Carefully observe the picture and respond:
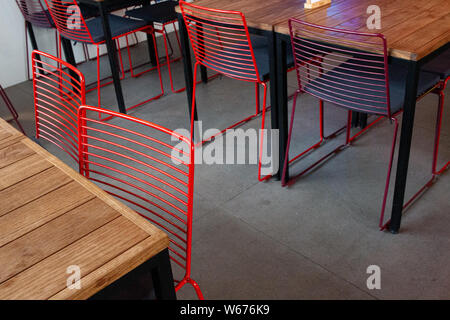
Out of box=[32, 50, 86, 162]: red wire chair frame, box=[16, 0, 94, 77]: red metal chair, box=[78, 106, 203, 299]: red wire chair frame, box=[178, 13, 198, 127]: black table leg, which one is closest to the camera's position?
box=[78, 106, 203, 299]: red wire chair frame

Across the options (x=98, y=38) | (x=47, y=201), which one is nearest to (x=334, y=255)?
(x=47, y=201)

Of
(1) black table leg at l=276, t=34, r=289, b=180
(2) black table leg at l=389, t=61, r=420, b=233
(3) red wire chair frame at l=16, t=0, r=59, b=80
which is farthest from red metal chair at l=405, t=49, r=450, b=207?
(3) red wire chair frame at l=16, t=0, r=59, b=80

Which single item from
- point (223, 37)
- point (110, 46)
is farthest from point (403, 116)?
point (110, 46)

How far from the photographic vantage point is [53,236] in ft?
3.59

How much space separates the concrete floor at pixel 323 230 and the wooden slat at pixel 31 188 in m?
0.89

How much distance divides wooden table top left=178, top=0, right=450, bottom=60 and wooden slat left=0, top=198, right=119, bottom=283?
4.11 ft

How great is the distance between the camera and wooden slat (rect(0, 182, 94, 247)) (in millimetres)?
1127

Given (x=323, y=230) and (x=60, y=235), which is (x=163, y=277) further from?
(x=323, y=230)

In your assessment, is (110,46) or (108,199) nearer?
(108,199)

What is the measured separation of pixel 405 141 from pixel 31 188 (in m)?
1.43

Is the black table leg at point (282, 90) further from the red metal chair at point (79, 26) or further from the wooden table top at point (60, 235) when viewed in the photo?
the red metal chair at point (79, 26)

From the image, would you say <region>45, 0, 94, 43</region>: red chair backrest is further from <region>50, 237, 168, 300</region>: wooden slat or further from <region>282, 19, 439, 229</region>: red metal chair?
<region>50, 237, 168, 300</region>: wooden slat

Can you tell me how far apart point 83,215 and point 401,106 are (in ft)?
4.68

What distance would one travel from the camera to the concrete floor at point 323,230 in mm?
1954
